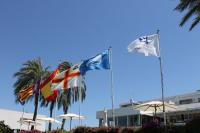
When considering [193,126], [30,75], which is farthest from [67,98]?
[193,126]

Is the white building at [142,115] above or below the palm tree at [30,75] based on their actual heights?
below

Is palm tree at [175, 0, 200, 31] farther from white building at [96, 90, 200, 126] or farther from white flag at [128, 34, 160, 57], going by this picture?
white building at [96, 90, 200, 126]

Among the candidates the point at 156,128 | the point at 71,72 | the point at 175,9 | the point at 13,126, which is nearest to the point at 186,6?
the point at 175,9

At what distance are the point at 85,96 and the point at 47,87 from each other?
2146 cm

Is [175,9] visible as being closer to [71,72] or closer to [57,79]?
[71,72]

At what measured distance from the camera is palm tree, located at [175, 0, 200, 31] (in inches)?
1040

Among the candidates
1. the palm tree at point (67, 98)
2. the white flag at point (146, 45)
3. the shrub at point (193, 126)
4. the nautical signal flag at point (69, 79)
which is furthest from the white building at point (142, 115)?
the shrub at point (193, 126)

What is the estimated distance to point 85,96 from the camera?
57.8 m

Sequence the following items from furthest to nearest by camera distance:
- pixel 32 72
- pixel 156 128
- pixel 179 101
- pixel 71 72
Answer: pixel 179 101 < pixel 32 72 < pixel 71 72 < pixel 156 128

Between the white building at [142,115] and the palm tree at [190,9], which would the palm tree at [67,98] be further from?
the palm tree at [190,9]

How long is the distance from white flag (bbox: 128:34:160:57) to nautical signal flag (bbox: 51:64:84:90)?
732 centimetres

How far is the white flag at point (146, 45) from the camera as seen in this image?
1058 inches

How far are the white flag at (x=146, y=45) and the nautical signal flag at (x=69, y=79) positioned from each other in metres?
7.32

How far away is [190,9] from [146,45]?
3.97 meters
